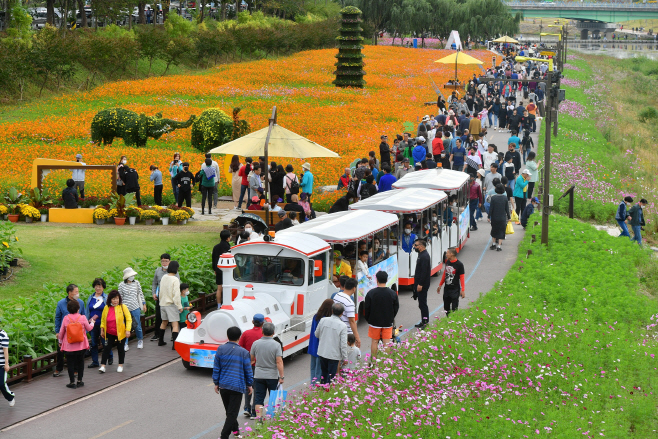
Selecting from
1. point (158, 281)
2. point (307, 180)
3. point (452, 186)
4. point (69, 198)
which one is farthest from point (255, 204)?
point (158, 281)

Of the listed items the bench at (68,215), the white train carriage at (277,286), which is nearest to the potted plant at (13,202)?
the bench at (68,215)

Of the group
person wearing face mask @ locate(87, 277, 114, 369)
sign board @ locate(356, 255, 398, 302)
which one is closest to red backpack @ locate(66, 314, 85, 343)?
person wearing face mask @ locate(87, 277, 114, 369)

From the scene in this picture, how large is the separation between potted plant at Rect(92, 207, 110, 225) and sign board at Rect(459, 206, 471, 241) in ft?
33.2

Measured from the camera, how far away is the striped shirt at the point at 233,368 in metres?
10.2

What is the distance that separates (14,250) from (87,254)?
1919 millimetres

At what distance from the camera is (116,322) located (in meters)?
13.0

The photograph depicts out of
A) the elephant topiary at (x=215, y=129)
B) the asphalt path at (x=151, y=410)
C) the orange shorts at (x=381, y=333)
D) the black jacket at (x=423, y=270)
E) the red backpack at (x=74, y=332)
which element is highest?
the elephant topiary at (x=215, y=129)

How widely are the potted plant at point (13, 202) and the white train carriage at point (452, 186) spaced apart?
11.0m

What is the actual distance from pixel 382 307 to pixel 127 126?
905 inches

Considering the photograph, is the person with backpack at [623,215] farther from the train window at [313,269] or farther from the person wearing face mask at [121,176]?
the person wearing face mask at [121,176]

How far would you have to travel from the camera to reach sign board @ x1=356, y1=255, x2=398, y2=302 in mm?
15367

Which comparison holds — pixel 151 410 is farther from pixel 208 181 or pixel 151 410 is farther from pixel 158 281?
pixel 208 181

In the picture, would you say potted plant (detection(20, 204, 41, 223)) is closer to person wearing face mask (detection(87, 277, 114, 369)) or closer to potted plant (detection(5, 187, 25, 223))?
potted plant (detection(5, 187, 25, 223))

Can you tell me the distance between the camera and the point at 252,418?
11039 millimetres
